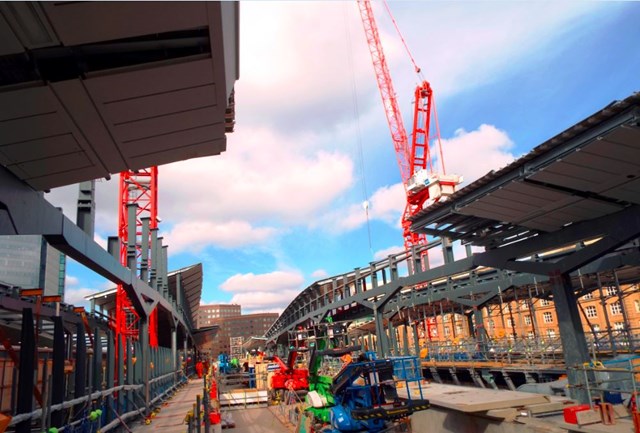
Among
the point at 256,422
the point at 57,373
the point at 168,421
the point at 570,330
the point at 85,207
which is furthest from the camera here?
the point at 256,422

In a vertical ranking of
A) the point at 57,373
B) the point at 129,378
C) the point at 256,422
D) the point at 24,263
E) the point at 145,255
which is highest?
the point at 24,263

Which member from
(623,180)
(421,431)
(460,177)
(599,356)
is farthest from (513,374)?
(460,177)

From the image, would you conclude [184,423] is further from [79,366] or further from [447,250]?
[447,250]

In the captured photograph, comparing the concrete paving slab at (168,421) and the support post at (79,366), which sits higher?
the support post at (79,366)

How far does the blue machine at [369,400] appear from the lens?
9.77 metres

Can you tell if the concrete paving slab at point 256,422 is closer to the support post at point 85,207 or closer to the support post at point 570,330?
the support post at point 570,330

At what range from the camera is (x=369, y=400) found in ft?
33.3

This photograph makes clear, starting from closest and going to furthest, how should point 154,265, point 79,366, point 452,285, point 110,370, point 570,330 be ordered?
point 79,366, point 570,330, point 110,370, point 154,265, point 452,285

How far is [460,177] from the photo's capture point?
53.7 m

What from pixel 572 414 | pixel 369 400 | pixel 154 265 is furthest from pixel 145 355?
pixel 572 414

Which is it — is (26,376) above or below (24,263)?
below

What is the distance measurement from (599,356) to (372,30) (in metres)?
59.2

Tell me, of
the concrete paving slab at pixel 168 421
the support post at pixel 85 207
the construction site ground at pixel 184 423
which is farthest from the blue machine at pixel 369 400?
the support post at pixel 85 207

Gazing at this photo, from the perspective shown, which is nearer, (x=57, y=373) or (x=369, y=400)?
(x=57, y=373)
